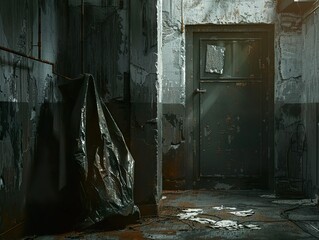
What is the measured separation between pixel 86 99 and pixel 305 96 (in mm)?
2829

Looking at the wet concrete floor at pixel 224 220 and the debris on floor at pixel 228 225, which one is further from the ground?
the debris on floor at pixel 228 225

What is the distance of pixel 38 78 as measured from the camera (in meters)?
3.76

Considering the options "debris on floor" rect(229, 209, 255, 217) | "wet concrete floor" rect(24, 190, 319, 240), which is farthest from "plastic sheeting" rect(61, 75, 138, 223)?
"debris on floor" rect(229, 209, 255, 217)

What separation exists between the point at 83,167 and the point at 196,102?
2.85m

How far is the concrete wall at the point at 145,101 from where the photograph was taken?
433cm

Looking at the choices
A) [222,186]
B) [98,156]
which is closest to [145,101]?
[98,156]

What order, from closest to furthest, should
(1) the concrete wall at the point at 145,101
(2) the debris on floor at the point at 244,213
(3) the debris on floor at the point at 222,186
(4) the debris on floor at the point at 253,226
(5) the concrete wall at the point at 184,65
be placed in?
(4) the debris on floor at the point at 253,226 → (1) the concrete wall at the point at 145,101 → (2) the debris on floor at the point at 244,213 → (5) the concrete wall at the point at 184,65 → (3) the debris on floor at the point at 222,186

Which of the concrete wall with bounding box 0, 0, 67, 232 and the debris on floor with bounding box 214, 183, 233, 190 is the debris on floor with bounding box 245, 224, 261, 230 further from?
the debris on floor with bounding box 214, 183, 233, 190

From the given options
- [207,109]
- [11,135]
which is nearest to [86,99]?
[11,135]

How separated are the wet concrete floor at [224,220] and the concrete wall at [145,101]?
0.92ft

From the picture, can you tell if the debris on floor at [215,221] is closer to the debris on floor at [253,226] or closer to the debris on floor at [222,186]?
the debris on floor at [253,226]

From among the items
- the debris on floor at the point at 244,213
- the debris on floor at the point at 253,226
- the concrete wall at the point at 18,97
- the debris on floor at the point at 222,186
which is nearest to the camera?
the concrete wall at the point at 18,97

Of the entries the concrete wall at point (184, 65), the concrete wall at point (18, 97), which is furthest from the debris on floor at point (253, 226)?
the concrete wall at point (184, 65)

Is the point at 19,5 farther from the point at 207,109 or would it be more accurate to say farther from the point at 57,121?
the point at 207,109
